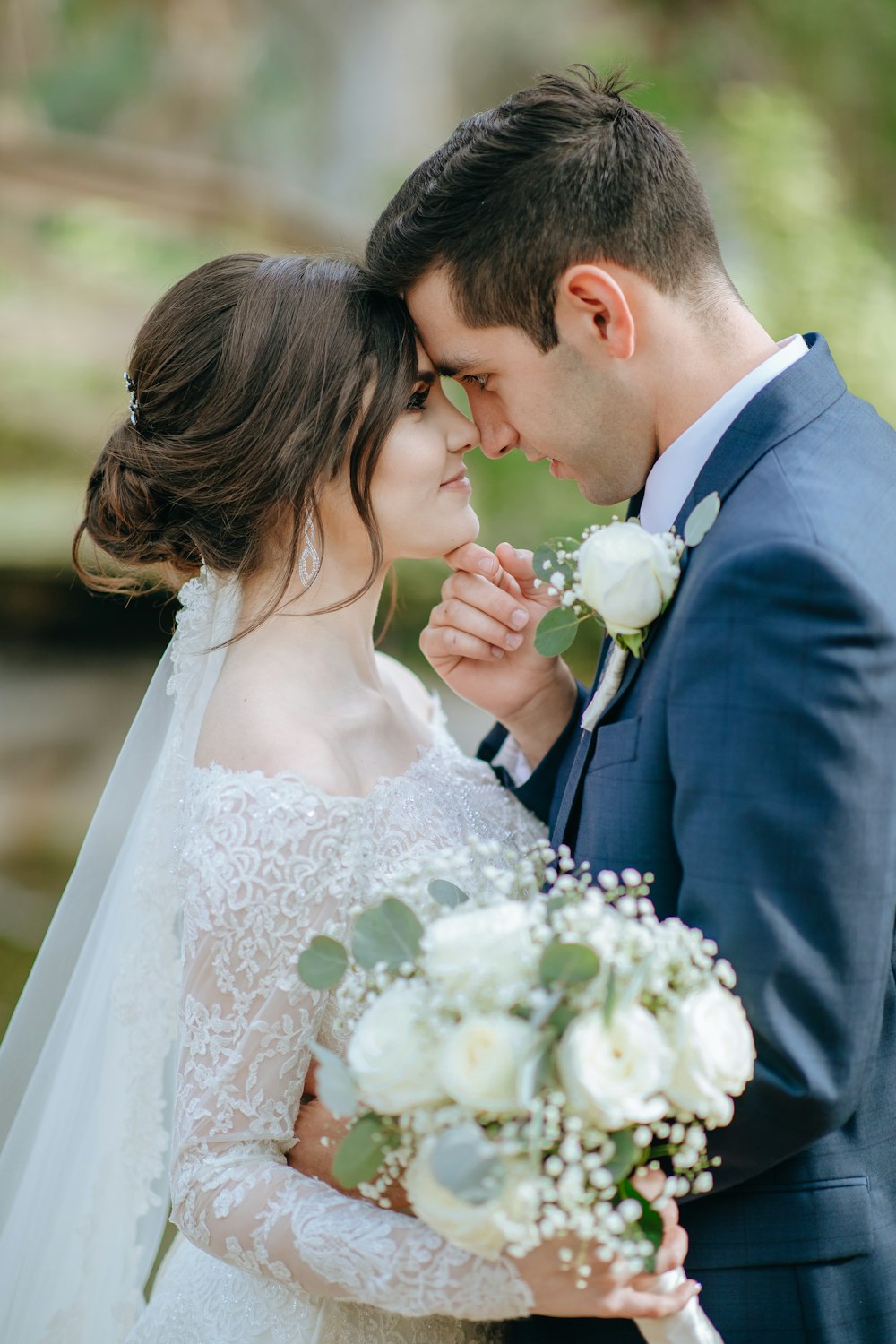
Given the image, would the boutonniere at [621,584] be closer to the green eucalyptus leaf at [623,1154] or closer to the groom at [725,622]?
the groom at [725,622]

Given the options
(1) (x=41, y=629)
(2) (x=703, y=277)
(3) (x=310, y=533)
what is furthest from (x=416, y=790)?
(1) (x=41, y=629)

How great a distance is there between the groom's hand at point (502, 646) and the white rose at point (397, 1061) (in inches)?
52.7

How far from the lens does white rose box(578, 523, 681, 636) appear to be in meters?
1.90

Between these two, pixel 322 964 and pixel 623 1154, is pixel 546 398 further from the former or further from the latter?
pixel 623 1154

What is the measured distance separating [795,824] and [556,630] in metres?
0.64

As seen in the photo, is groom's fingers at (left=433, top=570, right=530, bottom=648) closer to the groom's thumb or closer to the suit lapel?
the groom's thumb

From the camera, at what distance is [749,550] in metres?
1.67

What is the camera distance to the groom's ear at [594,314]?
2.14m

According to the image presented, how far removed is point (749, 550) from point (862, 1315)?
1246 millimetres

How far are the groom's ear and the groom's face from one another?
3 cm

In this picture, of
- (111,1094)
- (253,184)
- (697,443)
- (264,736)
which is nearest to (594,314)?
(697,443)

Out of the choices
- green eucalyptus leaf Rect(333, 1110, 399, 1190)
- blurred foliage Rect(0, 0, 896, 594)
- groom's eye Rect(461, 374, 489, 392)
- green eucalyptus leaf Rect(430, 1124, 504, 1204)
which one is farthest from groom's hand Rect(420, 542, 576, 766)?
blurred foliage Rect(0, 0, 896, 594)

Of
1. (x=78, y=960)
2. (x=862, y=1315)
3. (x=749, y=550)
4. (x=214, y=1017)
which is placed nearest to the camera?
(x=749, y=550)

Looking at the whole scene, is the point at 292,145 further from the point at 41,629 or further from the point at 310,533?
the point at 310,533
